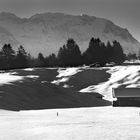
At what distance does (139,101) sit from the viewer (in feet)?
157

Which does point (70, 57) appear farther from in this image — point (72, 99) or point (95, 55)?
point (72, 99)

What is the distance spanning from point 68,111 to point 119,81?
176ft

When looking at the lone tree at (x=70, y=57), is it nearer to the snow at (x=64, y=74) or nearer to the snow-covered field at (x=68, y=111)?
the snow-covered field at (x=68, y=111)

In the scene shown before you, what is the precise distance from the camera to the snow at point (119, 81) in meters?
80.6

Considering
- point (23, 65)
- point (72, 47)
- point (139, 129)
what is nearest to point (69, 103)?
point (139, 129)

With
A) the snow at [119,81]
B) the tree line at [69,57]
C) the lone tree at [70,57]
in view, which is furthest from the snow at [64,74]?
the tree line at [69,57]

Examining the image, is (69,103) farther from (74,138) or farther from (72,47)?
(72,47)

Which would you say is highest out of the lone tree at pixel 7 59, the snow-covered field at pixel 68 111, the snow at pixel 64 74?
the lone tree at pixel 7 59

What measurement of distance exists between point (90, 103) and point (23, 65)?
56.4 m

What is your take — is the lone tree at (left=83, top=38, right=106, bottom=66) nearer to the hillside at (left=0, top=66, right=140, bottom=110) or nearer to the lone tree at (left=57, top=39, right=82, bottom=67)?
the lone tree at (left=57, top=39, right=82, bottom=67)

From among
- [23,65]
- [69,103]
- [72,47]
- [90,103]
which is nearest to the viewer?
[69,103]

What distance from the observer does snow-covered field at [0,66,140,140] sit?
1777cm

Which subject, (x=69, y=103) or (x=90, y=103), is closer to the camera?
(x=69, y=103)

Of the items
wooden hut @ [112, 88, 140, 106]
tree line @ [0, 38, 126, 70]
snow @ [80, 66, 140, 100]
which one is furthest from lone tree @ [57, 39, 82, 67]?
wooden hut @ [112, 88, 140, 106]
